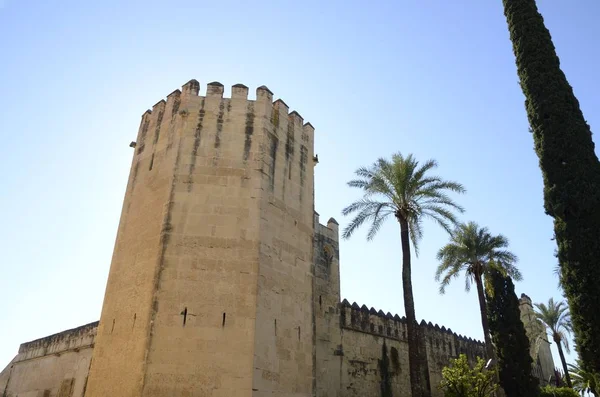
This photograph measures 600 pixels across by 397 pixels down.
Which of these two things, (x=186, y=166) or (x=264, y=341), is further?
(x=186, y=166)

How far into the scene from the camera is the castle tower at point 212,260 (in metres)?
7.98

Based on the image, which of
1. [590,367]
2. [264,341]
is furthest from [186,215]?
[590,367]

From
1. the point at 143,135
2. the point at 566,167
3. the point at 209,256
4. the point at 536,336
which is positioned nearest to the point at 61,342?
the point at 143,135

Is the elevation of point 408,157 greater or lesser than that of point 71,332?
greater

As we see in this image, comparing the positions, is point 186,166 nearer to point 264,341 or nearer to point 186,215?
point 186,215

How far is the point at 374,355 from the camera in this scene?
18.7 meters

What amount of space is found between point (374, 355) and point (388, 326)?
78.7 inches

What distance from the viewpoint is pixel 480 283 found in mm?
19281

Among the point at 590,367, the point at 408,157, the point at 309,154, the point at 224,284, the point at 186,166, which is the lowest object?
the point at 590,367

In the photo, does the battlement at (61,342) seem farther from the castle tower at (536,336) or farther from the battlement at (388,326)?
the castle tower at (536,336)

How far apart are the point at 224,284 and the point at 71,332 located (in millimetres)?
13569

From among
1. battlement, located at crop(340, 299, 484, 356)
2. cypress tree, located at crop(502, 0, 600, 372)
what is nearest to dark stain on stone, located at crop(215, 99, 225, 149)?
cypress tree, located at crop(502, 0, 600, 372)

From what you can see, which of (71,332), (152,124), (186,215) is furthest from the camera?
(71,332)

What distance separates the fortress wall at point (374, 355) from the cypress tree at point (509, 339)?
11.6 feet
